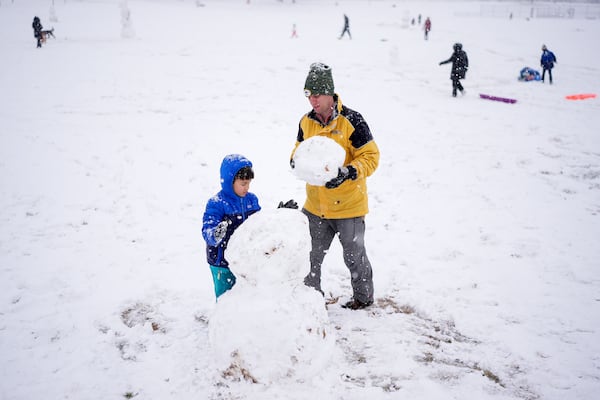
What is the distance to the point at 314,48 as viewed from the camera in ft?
71.9

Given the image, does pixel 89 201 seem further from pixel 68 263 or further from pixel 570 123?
pixel 570 123

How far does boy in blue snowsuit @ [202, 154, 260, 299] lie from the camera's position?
278 cm

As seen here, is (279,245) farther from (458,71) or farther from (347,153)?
(458,71)

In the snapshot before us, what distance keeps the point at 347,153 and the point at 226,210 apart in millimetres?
1199

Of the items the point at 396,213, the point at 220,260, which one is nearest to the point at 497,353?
the point at 220,260

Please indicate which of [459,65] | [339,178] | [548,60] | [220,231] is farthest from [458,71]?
[220,231]

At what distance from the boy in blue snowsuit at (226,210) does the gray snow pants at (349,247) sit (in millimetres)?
728

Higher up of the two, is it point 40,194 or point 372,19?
point 372,19

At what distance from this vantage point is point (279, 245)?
243 centimetres

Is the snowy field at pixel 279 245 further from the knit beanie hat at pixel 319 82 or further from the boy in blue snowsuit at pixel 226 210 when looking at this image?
the knit beanie hat at pixel 319 82

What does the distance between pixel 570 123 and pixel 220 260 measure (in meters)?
10.6

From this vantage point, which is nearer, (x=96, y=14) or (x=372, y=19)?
(x=96, y=14)

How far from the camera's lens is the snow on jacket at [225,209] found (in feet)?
9.15

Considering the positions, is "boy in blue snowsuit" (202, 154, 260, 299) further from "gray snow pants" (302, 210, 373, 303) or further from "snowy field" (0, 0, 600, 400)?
"gray snow pants" (302, 210, 373, 303)
